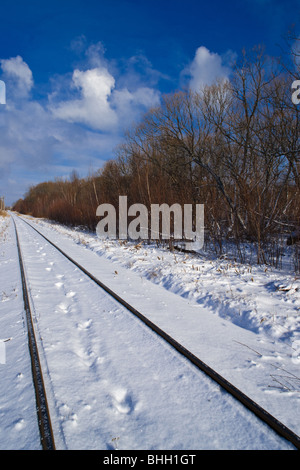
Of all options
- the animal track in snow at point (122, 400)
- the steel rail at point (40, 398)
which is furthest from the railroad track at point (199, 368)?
the animal track in snow at point (122, 400)

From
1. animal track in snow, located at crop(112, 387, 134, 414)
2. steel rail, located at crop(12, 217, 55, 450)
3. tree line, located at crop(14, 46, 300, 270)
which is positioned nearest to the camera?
steel rail, located at crop(12, 217, 55, 450)

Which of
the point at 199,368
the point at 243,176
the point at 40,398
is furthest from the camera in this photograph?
the point at 243,176

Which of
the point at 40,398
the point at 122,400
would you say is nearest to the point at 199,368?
the point at 122,400

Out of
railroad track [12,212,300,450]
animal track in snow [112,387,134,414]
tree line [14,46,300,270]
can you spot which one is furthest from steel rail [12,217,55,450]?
tree line [14,46,300,270]

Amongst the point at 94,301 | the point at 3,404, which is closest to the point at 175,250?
the point at 94,301

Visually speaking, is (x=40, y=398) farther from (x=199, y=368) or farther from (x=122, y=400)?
(x=199, y=368)

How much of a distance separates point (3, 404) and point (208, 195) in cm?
813

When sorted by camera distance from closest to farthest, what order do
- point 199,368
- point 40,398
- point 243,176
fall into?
1. point 40,398
2. point 199,368
3. point 243,176

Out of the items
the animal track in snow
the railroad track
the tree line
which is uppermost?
the tree line

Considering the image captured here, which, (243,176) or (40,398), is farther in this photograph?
(243,176)

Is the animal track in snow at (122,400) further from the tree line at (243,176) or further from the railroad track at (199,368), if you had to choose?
the tree line at (243,176)

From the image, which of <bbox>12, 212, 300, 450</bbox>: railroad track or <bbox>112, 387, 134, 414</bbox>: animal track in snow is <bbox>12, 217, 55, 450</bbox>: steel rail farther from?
<bbox>112, 387, 134, 414</bbox>: animal track in snow

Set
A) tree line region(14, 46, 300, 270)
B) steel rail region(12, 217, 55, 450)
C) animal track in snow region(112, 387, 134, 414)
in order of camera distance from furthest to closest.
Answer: tree line region(14, 46, 300, 270) < animal track in snow region(112, 387, 134, 414) < steel rail region(12, 217, 55, 450)

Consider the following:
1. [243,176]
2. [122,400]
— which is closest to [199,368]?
[122,400]
